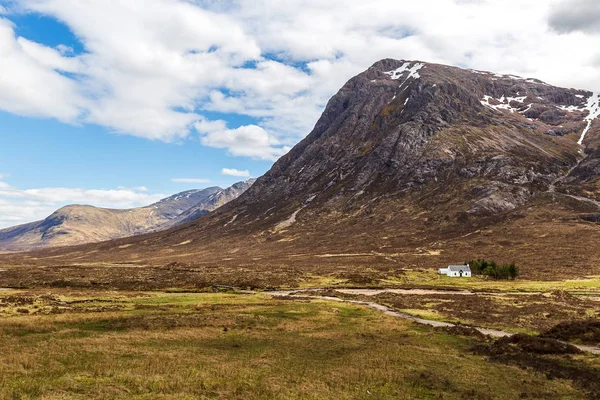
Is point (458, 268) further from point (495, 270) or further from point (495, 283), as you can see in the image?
point (495, 283)

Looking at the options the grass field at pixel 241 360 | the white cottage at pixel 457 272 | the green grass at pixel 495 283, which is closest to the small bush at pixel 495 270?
the green grass at pixel 495 283

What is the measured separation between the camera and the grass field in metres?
24.3

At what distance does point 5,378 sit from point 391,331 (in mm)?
37300

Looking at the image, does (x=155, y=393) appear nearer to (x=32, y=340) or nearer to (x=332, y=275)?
(x=32, y=340)

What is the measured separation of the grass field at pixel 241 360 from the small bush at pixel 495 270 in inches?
3069

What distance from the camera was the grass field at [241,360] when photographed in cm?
2430

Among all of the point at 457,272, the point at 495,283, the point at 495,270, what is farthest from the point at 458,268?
the point at 495,283

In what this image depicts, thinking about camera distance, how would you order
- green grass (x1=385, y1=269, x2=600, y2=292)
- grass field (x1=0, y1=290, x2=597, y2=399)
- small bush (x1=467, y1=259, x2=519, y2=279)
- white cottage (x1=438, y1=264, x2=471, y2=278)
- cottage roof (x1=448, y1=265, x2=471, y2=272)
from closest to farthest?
1. grass field (x1=0, y1=290, x2=597, y2=399)
2. green grass (x1=385, y1=269, x2=600, y2=292)
3. small bush (x1=467, y1=259, x2=519, y2=279)
4. white cottage (x1=438, y1=264, x2=471, y2=278)
5. cottage roof (x1=448, y1=265, x2=471, y2=272)

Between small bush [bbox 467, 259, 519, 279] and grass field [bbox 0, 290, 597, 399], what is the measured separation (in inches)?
3069

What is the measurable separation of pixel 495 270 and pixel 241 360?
356 feet

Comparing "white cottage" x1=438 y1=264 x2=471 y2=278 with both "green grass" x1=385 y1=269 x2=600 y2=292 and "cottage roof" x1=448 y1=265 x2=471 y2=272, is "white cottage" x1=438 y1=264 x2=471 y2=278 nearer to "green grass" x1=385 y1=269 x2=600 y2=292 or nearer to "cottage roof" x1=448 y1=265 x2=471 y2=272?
"cottage roof" x1=448 y1=265 x2=471 y2=272

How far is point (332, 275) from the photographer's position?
12131 cm

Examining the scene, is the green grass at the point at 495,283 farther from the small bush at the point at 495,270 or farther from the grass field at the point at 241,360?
the grass field at the point at 241,360

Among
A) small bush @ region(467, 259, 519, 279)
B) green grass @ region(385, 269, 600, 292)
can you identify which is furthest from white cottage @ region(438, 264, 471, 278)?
small bush @ region(467, 259, 519, 279)
